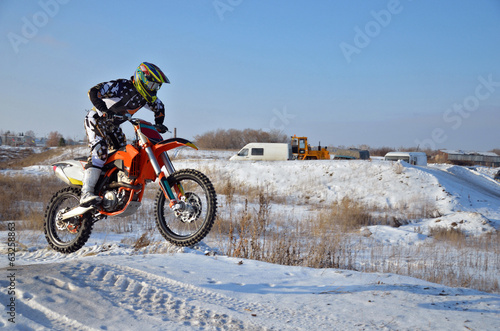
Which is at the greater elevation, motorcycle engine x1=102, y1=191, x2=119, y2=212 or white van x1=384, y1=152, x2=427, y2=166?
white van x1=384, y1=152, x2=427, y2=166

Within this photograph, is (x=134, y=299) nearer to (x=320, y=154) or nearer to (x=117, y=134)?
(x=117, y=134)

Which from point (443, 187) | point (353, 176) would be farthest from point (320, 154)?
point (443, 187)

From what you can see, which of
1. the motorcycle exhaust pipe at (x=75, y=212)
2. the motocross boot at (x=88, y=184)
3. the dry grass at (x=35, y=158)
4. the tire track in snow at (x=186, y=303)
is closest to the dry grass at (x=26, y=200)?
the motorcycle exhaust pipe at (x=75, y=212)

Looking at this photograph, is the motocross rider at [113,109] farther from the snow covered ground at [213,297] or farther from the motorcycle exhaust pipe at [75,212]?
the snow covered ground at [213,297]

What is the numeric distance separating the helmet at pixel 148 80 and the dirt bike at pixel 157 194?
0.38 m

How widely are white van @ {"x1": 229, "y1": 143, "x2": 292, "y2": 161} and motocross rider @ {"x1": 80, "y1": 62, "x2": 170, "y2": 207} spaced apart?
23.1m

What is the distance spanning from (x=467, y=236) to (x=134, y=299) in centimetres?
1088

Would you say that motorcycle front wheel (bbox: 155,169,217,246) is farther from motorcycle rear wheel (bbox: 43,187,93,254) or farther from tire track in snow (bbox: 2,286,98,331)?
tire track in snow (bbox: 2,286,98,331)

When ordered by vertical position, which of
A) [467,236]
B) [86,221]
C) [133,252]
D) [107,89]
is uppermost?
[107,89]

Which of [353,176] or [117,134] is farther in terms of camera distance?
[353,176]

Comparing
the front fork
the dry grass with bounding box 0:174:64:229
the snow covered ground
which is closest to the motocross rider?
the front fork

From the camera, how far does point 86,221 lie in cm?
498

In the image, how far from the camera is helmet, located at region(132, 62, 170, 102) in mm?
4316

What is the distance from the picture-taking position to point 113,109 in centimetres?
468
